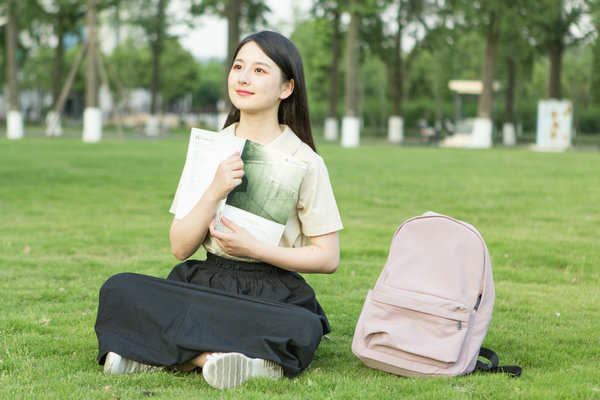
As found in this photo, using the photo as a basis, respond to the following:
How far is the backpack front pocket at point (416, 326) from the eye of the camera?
353cm

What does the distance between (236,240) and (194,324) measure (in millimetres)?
443

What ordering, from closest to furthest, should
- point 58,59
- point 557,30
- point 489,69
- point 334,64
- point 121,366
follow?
1. point 121,366
2. point 489,69
3. point 557,30
4. point 334,64
5. point 58,59

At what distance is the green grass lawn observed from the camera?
11.5 ft

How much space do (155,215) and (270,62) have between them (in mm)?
6793

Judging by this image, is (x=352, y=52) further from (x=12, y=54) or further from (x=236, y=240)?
(x=236, y=240)

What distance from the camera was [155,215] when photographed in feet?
33.5

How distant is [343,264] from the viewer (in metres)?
6.99

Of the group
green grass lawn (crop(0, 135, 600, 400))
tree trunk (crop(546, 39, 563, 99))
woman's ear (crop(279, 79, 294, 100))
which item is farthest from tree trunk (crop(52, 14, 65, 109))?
woman's ear (crop(279, 79, 294, 100))

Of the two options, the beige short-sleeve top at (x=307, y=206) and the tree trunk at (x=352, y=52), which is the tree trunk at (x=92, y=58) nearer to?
the tree trunk at (x=352, y=52)

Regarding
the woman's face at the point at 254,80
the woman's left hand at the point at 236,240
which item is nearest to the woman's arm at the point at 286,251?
the woman's left hand at the point at 236,240

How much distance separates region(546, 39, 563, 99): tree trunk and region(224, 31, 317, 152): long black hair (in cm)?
2839

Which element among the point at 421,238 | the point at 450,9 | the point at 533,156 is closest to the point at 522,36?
the point at 450,9

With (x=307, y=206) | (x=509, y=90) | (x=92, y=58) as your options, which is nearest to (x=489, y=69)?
(x=509, y=90)

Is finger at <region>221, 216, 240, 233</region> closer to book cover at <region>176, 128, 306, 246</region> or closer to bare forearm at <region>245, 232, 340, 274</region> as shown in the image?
book cover at <region>176, 128, 306, 246</region>
